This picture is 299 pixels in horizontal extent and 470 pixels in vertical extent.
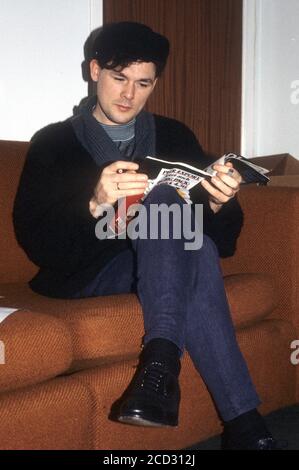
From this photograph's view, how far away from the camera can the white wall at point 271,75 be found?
314 cm

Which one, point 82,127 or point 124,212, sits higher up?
point 82,127

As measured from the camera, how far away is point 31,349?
3.82 ft

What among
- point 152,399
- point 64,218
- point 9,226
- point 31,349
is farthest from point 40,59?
point 152,399

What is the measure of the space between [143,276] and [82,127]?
653mm

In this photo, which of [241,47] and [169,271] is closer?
[169,271]

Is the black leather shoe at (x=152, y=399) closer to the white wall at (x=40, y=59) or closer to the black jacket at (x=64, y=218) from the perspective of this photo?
the black jacket at (x=64, y=218)

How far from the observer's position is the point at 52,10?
2297 millimetres

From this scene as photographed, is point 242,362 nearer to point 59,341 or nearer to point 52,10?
point 59,341

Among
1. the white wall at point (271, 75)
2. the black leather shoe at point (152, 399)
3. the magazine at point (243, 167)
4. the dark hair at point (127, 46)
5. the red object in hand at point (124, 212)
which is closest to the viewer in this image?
the black leather shoe at point (152, 399)

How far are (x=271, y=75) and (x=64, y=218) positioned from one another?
2150 mm

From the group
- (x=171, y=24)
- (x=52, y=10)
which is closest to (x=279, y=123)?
(x=171, y=24)

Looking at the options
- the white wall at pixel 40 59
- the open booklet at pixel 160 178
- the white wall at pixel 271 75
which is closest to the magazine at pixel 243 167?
the open booklet at pixel 160 178

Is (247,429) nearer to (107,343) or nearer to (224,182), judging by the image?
(107,343)

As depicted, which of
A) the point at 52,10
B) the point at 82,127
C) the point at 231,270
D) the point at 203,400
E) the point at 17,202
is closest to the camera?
the point at 203,400
